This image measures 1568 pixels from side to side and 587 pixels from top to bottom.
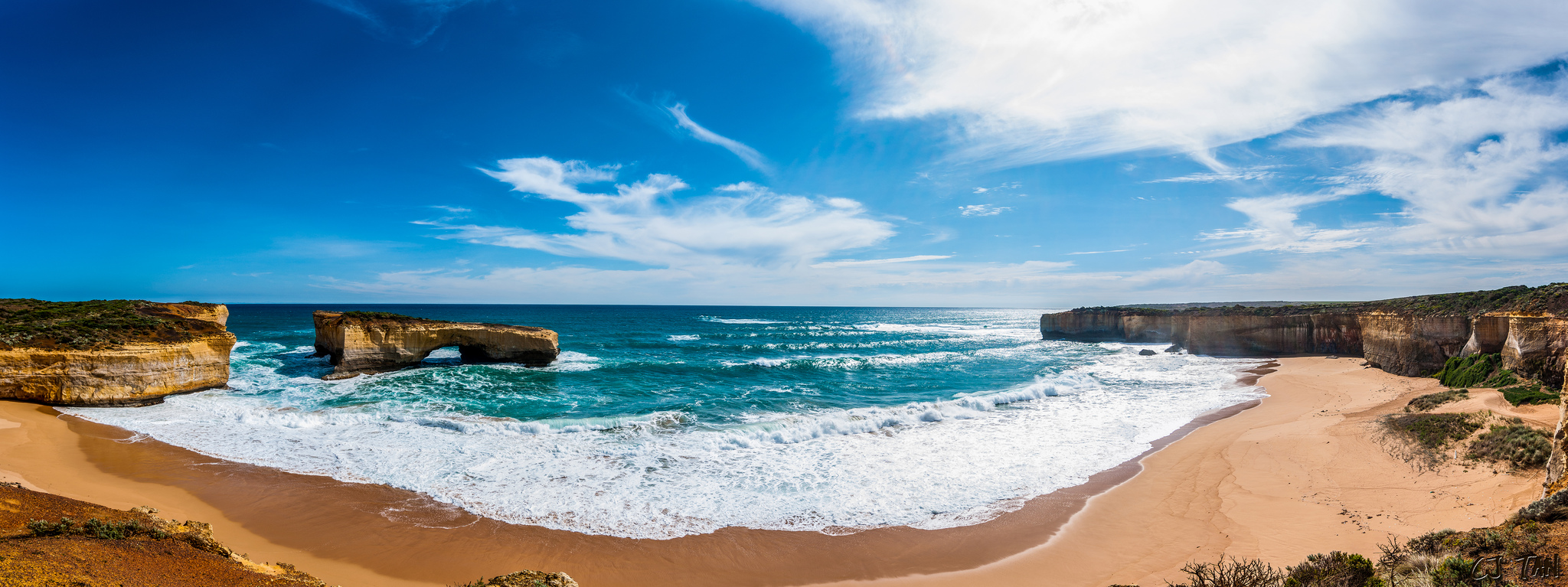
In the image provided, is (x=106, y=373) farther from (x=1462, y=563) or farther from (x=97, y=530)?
(x=1462, y=563)

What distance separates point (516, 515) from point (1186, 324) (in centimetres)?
4107

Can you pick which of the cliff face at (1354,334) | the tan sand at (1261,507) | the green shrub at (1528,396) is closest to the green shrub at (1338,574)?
the tan sand at (1261,507)

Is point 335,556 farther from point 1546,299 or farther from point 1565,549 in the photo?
point 1546,299

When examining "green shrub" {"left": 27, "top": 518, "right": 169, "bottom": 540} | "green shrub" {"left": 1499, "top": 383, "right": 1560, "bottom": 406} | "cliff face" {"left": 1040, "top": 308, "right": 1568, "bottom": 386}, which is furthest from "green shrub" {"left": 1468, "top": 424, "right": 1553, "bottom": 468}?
"green shrub" {"left": 27, "top": 518, "right": 169, "bottom": 540}

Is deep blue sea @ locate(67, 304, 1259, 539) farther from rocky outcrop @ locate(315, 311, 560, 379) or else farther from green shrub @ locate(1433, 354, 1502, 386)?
green shrub @ locate(1433, 354, 1502, 386)

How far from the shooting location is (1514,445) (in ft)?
27.3

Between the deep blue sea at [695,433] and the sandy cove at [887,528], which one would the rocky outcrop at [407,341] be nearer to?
the deep blue sea at [695,433]

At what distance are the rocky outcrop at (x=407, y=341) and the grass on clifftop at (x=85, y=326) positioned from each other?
348 cm

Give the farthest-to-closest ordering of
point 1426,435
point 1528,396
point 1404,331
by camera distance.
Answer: point 1404,331, point 1528,396, point 1426,435

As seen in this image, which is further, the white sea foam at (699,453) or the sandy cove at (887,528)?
the white sea foam at (699,453)

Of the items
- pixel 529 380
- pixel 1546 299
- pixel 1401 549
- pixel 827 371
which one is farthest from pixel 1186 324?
pixel 529 380

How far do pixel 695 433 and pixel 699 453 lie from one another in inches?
64.9

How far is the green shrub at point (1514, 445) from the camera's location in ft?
25.8

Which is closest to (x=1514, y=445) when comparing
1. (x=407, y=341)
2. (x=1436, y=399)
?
(x=1436, y=399)
